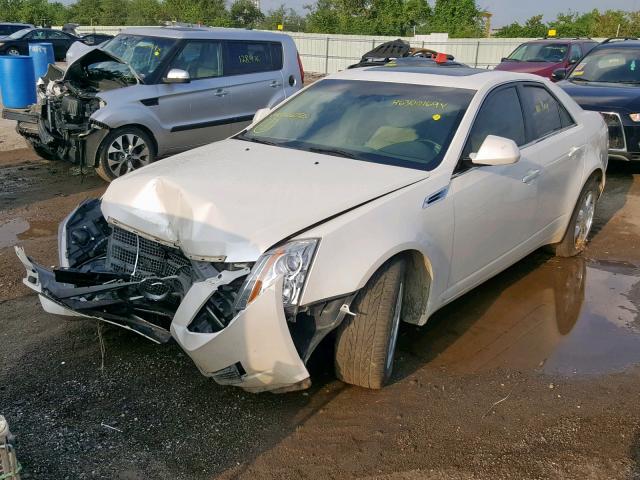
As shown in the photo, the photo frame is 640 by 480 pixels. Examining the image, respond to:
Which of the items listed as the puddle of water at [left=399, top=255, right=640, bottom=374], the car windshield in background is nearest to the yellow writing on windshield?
the puddle of water at [left=399, top=255, right=640, bottom=374]

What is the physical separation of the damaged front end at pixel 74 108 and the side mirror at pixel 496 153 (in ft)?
16.4

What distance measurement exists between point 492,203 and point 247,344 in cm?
198

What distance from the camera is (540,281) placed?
17.5 feet

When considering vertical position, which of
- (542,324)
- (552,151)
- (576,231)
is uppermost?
(552,151)

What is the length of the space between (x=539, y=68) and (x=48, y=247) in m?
12.5

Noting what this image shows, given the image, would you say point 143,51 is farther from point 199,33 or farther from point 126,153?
point 126,153

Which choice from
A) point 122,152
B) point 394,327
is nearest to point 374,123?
point 394,327

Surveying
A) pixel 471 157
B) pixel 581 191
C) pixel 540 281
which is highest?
pixel 471 157

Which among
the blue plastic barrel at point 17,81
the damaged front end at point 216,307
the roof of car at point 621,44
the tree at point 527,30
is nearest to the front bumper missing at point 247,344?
the damaged front end at point 216,307

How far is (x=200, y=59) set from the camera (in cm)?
854

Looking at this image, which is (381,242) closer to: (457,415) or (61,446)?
(457,415)

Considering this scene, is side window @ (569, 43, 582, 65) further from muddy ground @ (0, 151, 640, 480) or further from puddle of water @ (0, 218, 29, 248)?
puddle of water @ (0, 218, 29, 248)

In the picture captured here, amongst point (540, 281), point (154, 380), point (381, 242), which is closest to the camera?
point (381, 242)

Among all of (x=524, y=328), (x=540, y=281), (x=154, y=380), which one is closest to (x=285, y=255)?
(x=154, y=380)
